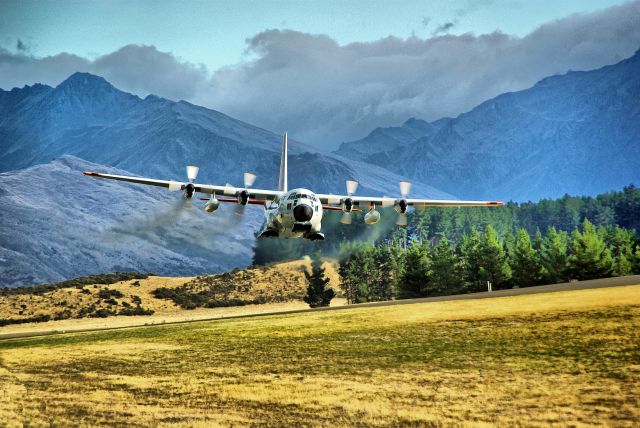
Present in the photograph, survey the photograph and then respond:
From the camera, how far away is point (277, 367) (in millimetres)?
32219

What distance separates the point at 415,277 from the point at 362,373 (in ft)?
226

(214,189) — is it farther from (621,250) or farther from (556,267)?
(621,250)

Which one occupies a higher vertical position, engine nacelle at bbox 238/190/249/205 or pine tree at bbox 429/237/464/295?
engine nacelle at bbox 238/190/249/205

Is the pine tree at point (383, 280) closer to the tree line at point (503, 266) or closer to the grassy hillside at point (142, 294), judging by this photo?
the tree line at point (503, 266)

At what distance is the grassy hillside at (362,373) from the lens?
22.3 metres

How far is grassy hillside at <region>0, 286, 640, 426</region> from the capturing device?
73.3ft

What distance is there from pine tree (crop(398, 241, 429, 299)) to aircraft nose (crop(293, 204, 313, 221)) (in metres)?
46.6

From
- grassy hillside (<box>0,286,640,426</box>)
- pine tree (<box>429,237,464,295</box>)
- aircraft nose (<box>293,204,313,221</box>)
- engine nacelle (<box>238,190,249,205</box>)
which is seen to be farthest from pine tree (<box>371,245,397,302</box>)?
grassy hillside (<box>0,286,640,426</box>)

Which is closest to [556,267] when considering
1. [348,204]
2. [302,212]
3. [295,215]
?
[348,204]

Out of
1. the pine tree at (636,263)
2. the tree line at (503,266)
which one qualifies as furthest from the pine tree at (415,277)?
the pine tree at (636,263)

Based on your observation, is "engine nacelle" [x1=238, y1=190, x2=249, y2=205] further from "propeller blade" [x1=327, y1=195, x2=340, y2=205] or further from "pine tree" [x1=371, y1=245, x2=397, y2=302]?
"pine tree" [x1=371, y1=245, x2=397, y2=302]

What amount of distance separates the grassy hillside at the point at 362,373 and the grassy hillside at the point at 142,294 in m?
52.0

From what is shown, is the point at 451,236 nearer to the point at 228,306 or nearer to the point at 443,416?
the point at 228,306

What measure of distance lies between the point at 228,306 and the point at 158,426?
95.2 metres
